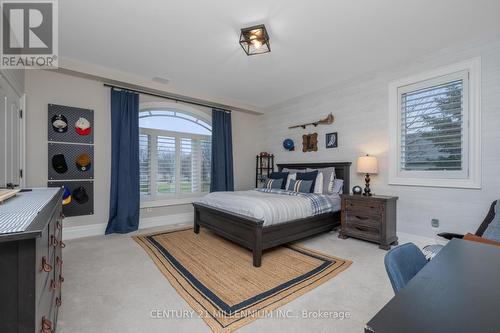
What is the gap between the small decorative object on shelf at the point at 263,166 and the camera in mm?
5762

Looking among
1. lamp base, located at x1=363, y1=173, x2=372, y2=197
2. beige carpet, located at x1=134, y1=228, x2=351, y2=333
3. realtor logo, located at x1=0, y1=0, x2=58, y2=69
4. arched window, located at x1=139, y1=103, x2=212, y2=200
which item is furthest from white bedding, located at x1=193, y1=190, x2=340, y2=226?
realtor logo, located at x1=0, y1=0, x2=58, y2=69

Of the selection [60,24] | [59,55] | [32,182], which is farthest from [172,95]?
[32,182]

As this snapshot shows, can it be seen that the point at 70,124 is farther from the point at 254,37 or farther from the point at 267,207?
the point at 267,207

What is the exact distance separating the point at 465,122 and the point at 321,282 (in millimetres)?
2737

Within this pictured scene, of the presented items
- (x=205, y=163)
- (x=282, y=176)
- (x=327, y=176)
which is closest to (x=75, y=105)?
(x=205, y=163)

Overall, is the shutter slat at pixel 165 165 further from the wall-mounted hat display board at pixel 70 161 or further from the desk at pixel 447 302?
the desk at pixel 447 302

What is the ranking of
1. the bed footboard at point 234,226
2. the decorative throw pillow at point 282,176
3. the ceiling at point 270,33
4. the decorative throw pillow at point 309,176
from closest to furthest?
the ceiling at point 270,33, the bed footboard at point 234,226, the decorative throw pillow at point 309,176, the decorative throw pillow at point 282,176

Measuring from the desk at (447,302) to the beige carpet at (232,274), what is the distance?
51.3 inches

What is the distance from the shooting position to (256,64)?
11.6ft

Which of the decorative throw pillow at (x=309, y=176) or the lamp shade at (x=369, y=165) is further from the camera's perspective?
the decorative throw pillow at (x=309, y=176)

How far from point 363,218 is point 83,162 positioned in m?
4.46

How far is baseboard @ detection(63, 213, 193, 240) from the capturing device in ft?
11.7

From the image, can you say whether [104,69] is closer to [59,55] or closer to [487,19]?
[59,55]

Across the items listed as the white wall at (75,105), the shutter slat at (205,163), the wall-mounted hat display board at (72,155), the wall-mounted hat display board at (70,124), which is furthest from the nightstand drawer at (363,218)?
the wall-mounted hat display board at (70,124)
